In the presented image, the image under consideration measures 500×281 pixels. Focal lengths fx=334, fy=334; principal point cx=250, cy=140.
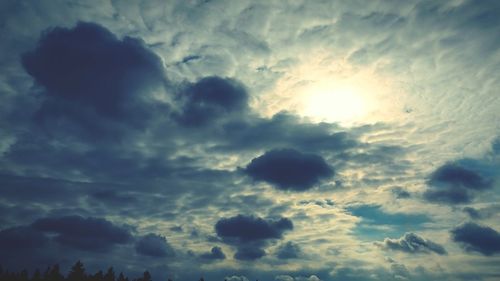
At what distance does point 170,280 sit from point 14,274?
7772 cm

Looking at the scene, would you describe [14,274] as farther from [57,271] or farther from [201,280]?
[201,280]

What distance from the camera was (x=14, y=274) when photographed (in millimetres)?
162500

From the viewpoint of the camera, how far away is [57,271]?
147125 millimetres

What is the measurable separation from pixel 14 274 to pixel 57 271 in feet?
113

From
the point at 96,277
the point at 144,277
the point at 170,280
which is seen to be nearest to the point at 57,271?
the point at 96,277

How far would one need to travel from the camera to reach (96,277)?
151750mm

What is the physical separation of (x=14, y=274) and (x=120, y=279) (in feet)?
180

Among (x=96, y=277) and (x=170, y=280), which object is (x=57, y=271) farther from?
(x=170, y=280)

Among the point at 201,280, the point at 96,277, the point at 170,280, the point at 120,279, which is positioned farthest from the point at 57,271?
the point at 201,280

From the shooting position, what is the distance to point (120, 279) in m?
155

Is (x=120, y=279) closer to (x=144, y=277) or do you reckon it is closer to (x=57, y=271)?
(x=144, y=277)

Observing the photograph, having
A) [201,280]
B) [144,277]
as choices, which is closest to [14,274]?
[144,277]

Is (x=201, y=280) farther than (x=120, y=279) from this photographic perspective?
Yes

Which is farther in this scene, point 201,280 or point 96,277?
point 201,280
